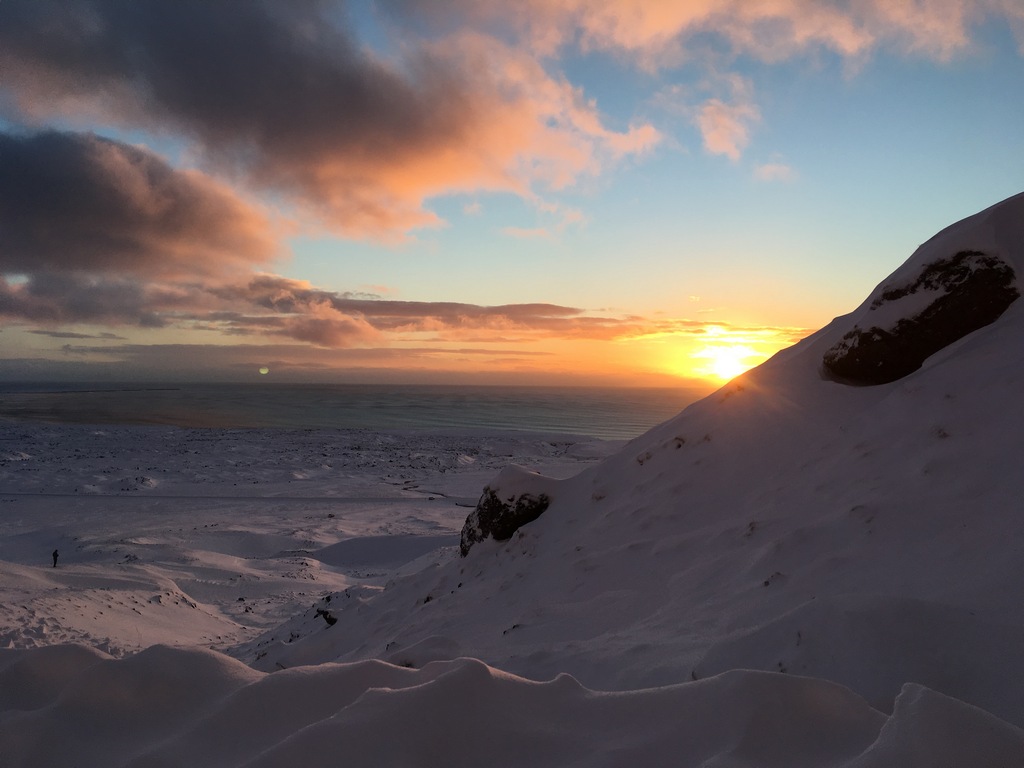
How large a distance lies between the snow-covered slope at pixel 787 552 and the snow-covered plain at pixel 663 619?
2cm

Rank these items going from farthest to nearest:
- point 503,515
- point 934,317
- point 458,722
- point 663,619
→ point 503,515, point 934,317, point 663,619, point 458,722

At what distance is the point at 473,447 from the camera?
31.5 m

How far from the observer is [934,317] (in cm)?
577

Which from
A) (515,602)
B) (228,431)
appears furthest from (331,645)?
(228,431)

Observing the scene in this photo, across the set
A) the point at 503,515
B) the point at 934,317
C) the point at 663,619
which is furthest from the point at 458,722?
the point at 934,317

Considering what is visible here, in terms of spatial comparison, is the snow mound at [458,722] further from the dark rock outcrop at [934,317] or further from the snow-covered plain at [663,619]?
the dark rock outcrop at [934,317]

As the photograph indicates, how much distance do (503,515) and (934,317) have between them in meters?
5.11

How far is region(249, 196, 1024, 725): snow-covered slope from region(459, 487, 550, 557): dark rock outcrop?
0.16 metres

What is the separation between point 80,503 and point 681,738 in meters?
18.6

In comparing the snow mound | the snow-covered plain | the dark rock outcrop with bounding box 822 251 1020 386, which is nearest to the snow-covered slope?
the snow-covered plain

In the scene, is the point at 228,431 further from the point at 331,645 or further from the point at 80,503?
the point at 331,645

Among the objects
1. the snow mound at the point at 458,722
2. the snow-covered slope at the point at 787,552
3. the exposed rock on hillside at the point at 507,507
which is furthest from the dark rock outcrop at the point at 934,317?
the snow mound at the point at 458,722

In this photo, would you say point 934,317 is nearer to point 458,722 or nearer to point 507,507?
point 507,507

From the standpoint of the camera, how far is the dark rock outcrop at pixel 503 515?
7.34m
